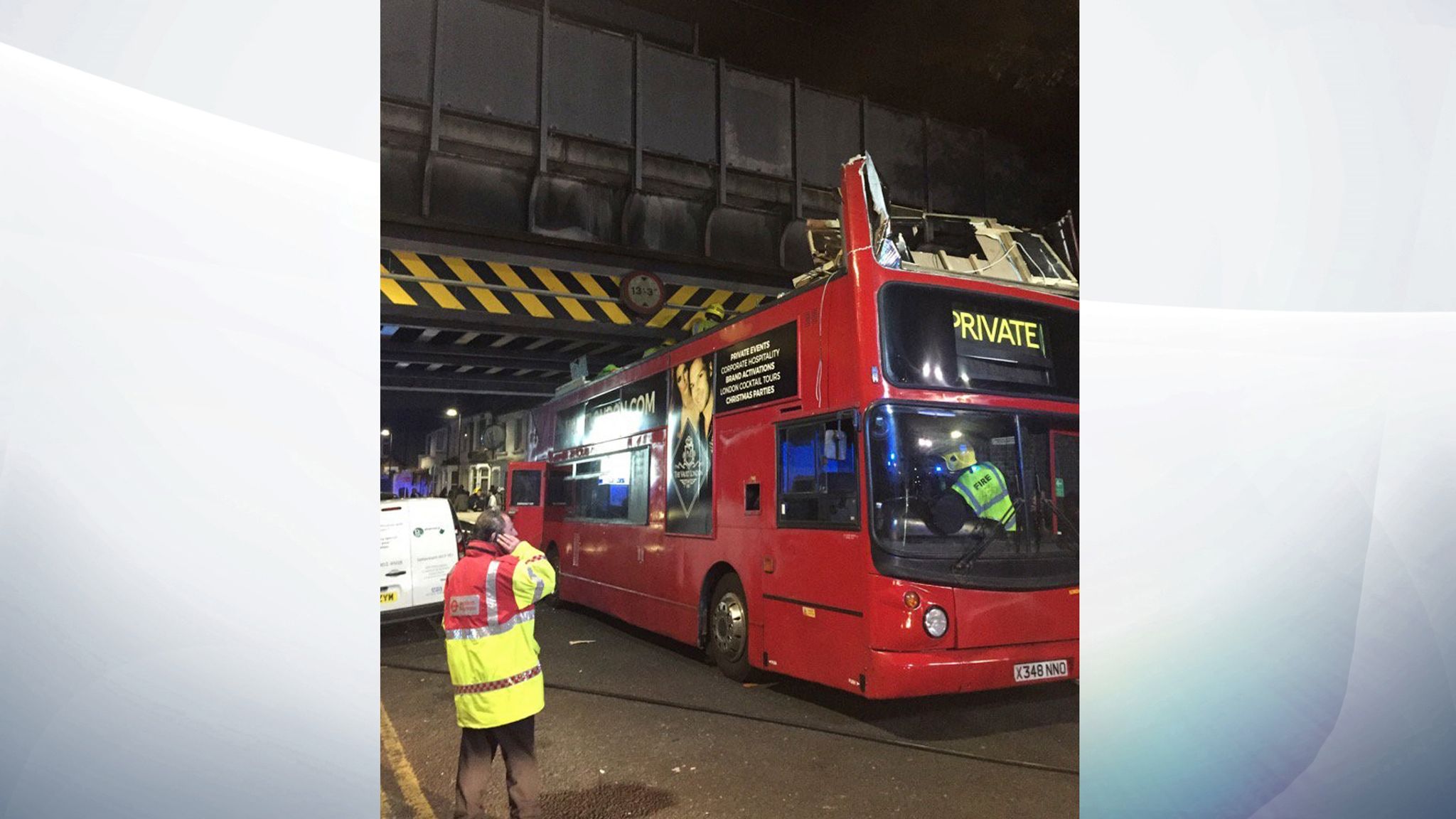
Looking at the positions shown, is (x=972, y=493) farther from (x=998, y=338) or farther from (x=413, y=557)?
(x=413, y=557)

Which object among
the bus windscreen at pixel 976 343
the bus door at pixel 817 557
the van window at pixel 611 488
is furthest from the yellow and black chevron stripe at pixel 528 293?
the bus windscreen at pixel 976 343

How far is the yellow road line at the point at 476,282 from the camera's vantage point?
11266mm

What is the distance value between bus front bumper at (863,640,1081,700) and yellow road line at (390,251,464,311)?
7.90 m

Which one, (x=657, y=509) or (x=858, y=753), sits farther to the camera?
(x=657, y=509)

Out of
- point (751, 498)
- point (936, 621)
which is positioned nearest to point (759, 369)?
point (751, 498)

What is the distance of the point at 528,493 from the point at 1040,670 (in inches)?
378

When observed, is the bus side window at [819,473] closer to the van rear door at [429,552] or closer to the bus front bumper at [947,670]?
the bus front bumper at [947,670]

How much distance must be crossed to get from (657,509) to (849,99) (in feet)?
22.3

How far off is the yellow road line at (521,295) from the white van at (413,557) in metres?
3.32

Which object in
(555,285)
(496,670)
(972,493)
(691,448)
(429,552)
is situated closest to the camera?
(496,670)

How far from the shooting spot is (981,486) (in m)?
6.18

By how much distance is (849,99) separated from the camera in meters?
12.4
